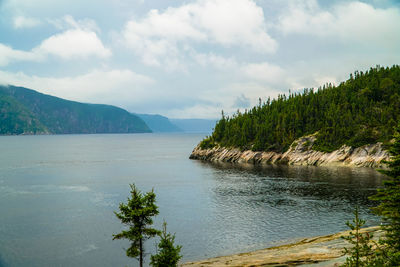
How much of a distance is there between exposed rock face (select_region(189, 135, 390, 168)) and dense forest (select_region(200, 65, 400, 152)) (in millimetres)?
3320

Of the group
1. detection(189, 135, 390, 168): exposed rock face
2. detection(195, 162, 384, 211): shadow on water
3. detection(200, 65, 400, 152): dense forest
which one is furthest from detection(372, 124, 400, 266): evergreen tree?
detection(200, 65, 400, 152): dense forest

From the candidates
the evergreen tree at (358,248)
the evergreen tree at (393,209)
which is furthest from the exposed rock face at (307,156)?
the evergreen tree at (358,248)

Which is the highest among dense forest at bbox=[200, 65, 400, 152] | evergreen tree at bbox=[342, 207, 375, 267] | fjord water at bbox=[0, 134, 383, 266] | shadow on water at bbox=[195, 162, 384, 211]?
dense forest at bbox=[200, 65, 400, 152]

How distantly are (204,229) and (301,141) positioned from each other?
11085cm

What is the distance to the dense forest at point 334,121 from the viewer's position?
483 feet

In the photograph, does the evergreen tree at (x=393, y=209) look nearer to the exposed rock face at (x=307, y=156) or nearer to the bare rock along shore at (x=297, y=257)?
the bare rock along shore at (x=297, y=257)

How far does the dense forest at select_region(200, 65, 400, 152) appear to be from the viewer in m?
147

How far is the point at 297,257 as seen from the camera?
38.9m

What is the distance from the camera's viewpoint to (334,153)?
474 ft

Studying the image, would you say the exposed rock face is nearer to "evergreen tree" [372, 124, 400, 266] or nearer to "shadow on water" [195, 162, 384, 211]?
"shadow on water" [195, 162, 384, 211]

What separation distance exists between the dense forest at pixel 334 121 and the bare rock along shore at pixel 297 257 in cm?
10608

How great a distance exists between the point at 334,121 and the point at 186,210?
113 m

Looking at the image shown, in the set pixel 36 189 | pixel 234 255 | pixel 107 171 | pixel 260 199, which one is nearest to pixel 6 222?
pixel 36 189

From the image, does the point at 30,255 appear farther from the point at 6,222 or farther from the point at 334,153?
the point at 334,153
